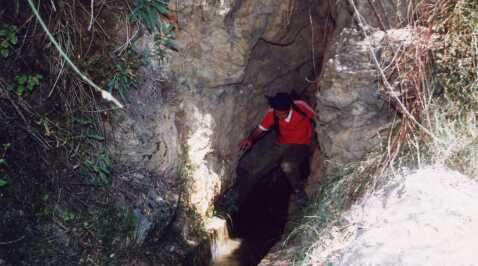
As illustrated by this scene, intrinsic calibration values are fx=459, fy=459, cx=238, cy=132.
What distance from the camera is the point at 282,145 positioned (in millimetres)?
6848

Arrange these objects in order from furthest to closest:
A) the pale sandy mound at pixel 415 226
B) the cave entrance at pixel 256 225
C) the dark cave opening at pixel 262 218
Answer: the dark cave opening at pixel 262 218, the cave entrance at pixel 256 225, the pale sandy mound at pixel 415 226

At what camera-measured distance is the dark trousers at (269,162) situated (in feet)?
22.0

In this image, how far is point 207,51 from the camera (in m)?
5.21

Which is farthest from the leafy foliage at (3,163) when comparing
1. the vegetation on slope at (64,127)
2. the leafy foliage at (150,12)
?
the leafy foliage at (150,12)

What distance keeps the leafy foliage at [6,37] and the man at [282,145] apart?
3.07 metres

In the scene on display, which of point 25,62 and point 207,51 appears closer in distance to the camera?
point 25,62

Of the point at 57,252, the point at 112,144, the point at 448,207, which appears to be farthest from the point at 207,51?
the point at 448,207

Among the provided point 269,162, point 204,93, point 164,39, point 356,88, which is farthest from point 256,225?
point 164,39

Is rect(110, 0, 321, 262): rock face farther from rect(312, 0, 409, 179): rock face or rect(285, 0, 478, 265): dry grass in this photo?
Result: rect(285, 0, 478, 265): dry grass

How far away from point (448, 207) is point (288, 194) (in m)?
4.24

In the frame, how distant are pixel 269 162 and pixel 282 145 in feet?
1.51

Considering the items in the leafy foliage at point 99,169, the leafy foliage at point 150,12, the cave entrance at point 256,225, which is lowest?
the cave entrance at point 256,225

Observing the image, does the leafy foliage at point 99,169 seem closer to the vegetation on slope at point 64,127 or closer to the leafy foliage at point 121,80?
the vegetation on slope at point 64,127

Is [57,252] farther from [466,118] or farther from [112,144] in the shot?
[466,118]
